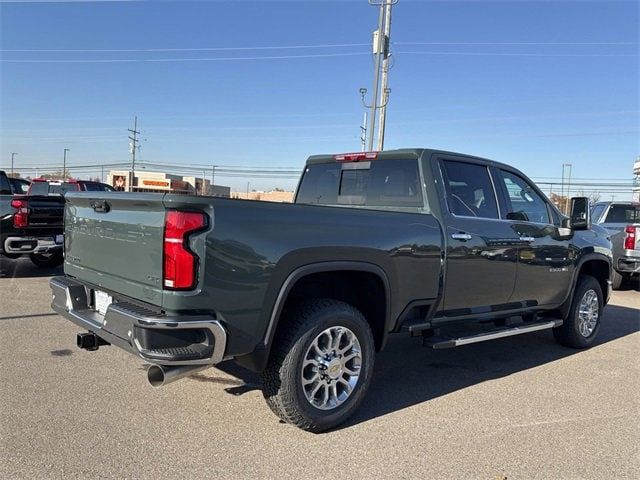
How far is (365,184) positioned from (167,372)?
2.67 meters

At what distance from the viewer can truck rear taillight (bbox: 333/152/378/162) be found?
5.02 metres

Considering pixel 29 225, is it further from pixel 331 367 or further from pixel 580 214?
pixel 580 214

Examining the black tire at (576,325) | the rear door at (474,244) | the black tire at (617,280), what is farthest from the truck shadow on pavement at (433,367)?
the black tire at (617,280)

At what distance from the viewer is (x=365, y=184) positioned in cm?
504

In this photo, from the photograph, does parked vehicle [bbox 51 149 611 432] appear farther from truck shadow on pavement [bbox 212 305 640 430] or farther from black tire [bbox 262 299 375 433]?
truck shadow on pavement [bbox 212 305 640 430]

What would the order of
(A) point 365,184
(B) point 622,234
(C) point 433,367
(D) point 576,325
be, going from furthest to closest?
(B) point 622,234 → (D) point 576,325 → (C) point 433,367 → (A) point 365,184

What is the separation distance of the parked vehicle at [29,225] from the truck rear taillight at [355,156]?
19.7 ft

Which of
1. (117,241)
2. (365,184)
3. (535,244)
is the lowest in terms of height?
(117,241)

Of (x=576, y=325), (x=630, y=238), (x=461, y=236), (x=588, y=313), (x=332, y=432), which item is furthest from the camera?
(x=630, y=238)

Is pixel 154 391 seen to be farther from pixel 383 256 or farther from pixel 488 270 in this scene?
pixel 488 270

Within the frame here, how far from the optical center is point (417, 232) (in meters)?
4.17

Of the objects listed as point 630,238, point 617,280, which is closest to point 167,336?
point 630,238

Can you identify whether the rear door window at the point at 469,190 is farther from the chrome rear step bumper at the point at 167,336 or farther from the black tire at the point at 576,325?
the chrome rear step bumper at the point at 167,336

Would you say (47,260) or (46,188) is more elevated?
(46,188)
